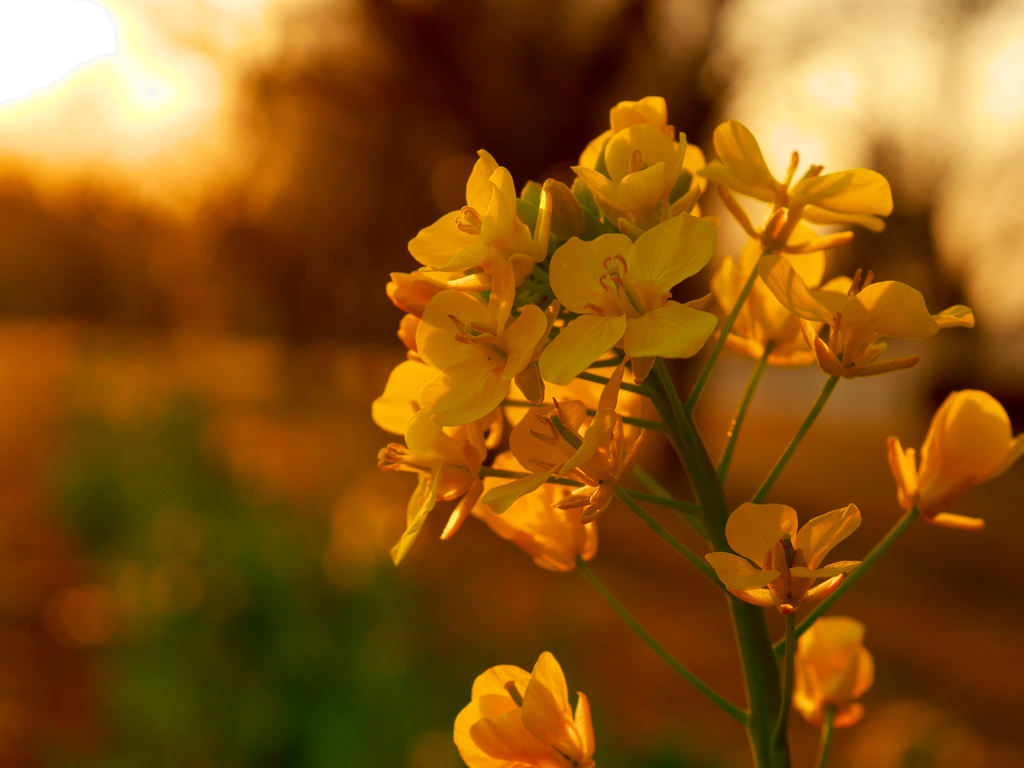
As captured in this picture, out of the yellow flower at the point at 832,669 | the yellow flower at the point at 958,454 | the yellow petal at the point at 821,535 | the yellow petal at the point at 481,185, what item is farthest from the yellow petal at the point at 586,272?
the yellow flower at the point at 832,669

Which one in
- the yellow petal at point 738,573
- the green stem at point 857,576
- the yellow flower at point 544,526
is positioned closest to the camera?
the yellow petal at point 738,573

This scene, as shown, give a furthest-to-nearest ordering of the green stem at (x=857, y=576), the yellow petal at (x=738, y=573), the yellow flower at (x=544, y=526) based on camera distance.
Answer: the yellow flower at (x=544, y=526) → the green stem at (x=857, y=576) → the yellow petal at (x=738, y=573)

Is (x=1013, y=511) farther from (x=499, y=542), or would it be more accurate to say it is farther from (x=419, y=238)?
(x=419, y=238)

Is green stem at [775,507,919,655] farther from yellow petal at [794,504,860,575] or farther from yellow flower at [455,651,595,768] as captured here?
yellow flower at [455,651,595,768]

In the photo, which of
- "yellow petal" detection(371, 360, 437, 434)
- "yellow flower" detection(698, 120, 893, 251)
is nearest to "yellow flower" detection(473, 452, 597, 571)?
"yellow petal" detection(371, 360, 437, 434)

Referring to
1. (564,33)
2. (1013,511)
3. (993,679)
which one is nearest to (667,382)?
(993,679)

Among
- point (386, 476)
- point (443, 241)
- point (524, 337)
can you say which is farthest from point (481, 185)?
point (386, 476)

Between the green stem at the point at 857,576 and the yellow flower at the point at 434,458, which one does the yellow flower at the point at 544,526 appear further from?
the green stem at the point at 857,576
